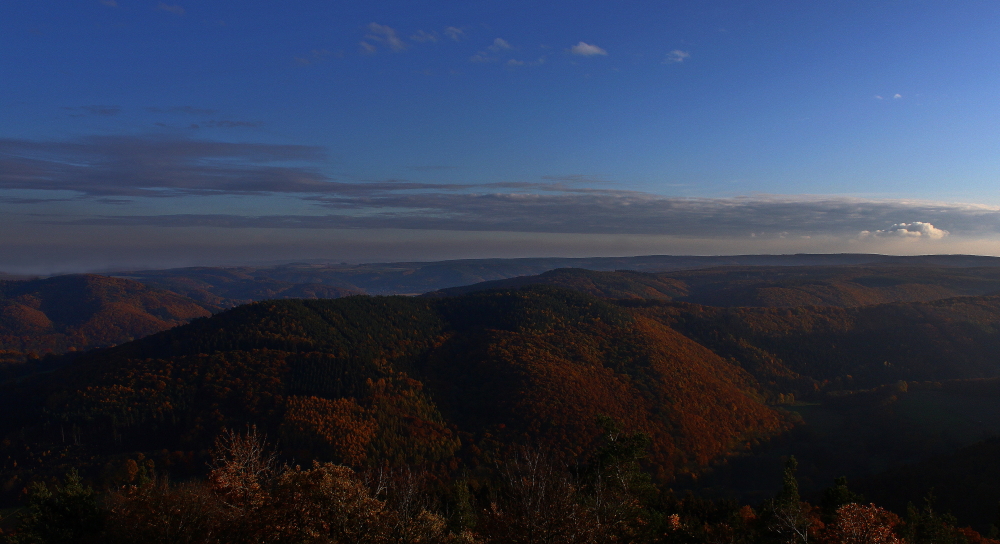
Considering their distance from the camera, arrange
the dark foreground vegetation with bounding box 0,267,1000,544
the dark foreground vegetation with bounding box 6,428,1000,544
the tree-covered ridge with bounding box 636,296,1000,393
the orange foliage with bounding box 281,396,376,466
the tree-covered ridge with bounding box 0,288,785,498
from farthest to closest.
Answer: the tree-covered ridge with bounding box 636,296,1000,393 → the tree-covered ridge with bounding box 0,288,785,498 → the orange foliage with bounding box 281,396,376,466 → the dark foreground vegetation with bounding box 0,267,1000,544 → the dark foreground vegetation with bounding box 6,428,1000,544

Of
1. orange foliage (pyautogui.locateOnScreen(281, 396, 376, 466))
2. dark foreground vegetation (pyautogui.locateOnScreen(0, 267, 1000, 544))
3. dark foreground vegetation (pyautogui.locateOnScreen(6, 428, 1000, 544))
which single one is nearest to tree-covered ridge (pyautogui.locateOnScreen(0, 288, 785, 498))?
orange foliage (pyautogui.locateOnScreen(281, 396, 376, 466))

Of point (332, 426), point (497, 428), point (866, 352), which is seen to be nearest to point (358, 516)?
point (332, 426)

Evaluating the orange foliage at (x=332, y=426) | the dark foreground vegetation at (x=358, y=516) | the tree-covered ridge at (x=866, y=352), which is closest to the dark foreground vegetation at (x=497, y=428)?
the dark foreground vegetation at (x=358, y=516)

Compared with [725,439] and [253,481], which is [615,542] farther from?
[725,439]

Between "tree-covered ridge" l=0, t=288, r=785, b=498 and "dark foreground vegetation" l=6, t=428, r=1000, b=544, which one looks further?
"tree-covered ridge" l=0, t=288, r=785, b=498

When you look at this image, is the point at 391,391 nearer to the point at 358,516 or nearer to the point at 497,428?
the point at 497,428

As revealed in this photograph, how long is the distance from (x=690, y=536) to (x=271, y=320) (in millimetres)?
143659

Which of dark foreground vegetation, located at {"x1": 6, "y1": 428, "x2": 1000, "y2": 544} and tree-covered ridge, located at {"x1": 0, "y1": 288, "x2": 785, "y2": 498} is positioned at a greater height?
dark foreground vegetation, located at {"x1": 6, "y1": 428, "x2": 1000, "y2": 544}

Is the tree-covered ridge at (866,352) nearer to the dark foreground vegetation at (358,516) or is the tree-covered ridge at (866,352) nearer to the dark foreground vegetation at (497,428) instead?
the dark foreground vegetation at (497,428)

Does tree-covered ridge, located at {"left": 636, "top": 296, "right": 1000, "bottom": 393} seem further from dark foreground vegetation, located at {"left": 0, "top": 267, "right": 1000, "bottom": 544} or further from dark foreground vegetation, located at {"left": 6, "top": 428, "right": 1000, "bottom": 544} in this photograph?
dark foreground vegetation, located at {"left": 6, "top": 428, "right": 1000, "bottom": 544}

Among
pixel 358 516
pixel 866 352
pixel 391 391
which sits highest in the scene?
pixel 358 516

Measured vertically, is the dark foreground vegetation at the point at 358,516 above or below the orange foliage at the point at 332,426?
above

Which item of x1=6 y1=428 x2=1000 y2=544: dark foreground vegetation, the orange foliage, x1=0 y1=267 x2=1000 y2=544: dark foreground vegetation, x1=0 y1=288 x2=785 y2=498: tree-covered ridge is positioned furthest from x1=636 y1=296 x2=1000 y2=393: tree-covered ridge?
x1=6 y1=428 x2=1000 y2=544: dark foreground vegetation

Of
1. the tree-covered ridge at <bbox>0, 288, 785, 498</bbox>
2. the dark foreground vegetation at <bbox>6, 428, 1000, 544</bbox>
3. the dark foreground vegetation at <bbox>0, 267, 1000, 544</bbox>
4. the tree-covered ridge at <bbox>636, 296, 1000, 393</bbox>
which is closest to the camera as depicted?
the dark foreground vegetation at <bbox>6, 428, 1000, 544</bbox>
